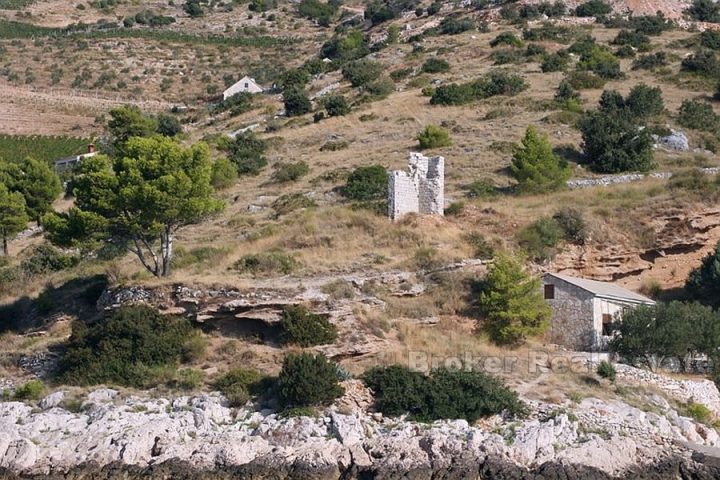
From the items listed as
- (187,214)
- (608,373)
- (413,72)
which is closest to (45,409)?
(187,214)

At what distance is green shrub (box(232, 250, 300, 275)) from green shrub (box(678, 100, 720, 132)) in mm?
28182

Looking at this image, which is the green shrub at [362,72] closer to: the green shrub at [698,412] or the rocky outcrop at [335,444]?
the green shrub at [698,412]

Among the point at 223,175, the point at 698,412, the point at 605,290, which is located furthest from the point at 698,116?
the point at 698,412

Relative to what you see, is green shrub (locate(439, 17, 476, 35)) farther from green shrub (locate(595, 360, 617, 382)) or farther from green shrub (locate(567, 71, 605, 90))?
green shrub (locate(595, 360, 617, 382))

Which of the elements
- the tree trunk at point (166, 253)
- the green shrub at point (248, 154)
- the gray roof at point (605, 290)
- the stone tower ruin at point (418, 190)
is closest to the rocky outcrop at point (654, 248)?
the gray roof at point (605, 290)

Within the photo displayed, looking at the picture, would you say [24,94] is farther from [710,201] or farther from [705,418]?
[705,418]

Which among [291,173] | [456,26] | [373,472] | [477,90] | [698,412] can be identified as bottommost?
[698,412]

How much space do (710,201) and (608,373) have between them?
459 inches

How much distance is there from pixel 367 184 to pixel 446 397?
64.4 ft

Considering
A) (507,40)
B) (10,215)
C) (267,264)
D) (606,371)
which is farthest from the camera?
(507,40)

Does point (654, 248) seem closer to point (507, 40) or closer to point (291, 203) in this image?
point (291, 203)

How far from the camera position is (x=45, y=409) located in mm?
25922

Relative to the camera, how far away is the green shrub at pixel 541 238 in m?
34.1

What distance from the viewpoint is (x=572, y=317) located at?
30.9 metres
